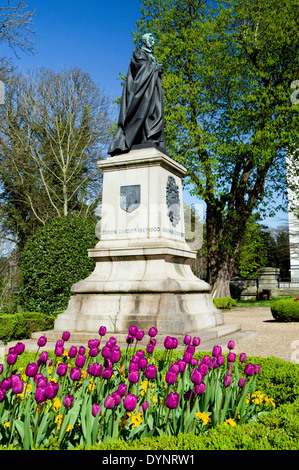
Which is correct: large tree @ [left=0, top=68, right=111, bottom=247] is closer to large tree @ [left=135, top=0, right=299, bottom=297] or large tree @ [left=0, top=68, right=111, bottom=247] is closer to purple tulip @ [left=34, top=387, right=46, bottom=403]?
large tree @ [left=135, top=0, right=299, bottom=297]

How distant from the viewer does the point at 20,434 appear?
2.44 metres

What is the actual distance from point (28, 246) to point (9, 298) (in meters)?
2.63

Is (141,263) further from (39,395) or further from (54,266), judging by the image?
(39,395)

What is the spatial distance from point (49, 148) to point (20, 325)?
63.4 ft

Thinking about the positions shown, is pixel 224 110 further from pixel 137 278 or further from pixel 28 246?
pixel 137 278

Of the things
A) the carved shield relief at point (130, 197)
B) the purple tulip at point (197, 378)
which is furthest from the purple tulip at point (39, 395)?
the carved shield relief at point (130, 197)

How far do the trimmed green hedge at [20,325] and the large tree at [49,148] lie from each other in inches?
628

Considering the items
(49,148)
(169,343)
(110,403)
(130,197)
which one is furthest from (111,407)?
(49,148)

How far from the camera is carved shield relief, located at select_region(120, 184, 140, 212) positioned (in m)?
8.46

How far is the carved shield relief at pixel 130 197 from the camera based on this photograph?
846cm

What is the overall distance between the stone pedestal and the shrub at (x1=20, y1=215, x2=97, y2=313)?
Result: 397cm

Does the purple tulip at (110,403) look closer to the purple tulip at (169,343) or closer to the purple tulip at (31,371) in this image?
the purple tulip at (31,371)

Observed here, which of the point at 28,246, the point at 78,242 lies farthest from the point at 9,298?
the point at 78,242

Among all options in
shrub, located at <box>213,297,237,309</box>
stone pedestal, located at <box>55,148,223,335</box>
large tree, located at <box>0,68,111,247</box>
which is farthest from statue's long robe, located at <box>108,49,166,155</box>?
large tree, located at <box>0,68,111,247</box>
